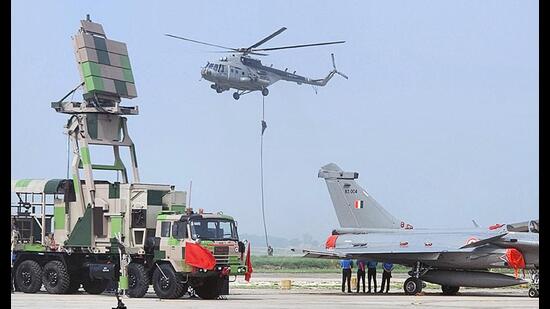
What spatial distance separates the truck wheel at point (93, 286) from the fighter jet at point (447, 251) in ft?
20.6

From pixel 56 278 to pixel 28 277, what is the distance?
0.84 metres

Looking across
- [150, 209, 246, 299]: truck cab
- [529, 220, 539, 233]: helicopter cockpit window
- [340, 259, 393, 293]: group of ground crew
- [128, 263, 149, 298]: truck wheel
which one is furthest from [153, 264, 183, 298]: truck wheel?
[529, 220, 539, 233]: helicopter cockpit window

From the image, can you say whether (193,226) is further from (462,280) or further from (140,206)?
(462,280)

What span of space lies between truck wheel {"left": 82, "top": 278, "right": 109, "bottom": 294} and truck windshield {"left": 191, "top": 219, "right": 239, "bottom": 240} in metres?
3.78

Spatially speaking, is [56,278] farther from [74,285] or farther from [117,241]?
[117,241]

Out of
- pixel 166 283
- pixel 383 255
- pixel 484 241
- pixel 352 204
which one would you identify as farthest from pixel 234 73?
pixel 166 283

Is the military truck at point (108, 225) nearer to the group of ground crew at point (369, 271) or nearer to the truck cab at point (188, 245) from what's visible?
the truck cab at point (188, 245)

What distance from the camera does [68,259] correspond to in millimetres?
22172

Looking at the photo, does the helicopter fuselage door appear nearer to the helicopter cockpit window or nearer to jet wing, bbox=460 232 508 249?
jet wing, bbox=460 232 508 249

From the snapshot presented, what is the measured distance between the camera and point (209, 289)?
21578 mm

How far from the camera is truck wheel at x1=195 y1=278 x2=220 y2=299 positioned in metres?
21.5
